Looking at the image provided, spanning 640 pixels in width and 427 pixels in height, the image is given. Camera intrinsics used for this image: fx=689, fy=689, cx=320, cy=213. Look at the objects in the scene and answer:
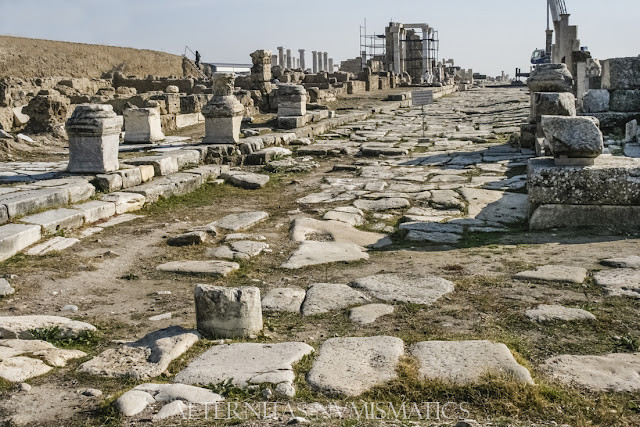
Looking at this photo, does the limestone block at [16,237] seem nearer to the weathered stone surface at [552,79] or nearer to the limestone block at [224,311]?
the limestone block at [224,311]

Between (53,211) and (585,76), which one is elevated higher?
(585,76)

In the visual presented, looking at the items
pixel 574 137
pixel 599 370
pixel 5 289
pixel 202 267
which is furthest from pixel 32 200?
pixel 599 370

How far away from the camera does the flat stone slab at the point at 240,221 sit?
6.71 m

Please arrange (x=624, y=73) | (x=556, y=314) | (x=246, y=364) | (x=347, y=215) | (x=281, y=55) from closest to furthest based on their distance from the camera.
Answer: (x=246, y=364) → (x=556, y=314) → (x=347, y=215) → (x=624, y=73) → (x=281, y=55)

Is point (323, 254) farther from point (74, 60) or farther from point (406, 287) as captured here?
point (74, 60)

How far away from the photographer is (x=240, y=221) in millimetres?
6910

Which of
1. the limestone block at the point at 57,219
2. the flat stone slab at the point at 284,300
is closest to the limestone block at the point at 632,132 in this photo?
the flat stone slab at the point at 284,300

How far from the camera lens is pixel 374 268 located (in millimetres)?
5191

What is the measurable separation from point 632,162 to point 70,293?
4996mm

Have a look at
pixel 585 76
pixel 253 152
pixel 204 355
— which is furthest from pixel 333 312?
pixel 585 76

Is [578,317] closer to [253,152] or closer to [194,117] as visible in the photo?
[253,152]

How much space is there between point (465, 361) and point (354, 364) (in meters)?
0.52

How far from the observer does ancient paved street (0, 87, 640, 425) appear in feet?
9.69

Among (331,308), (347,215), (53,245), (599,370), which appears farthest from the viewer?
(347,215)
